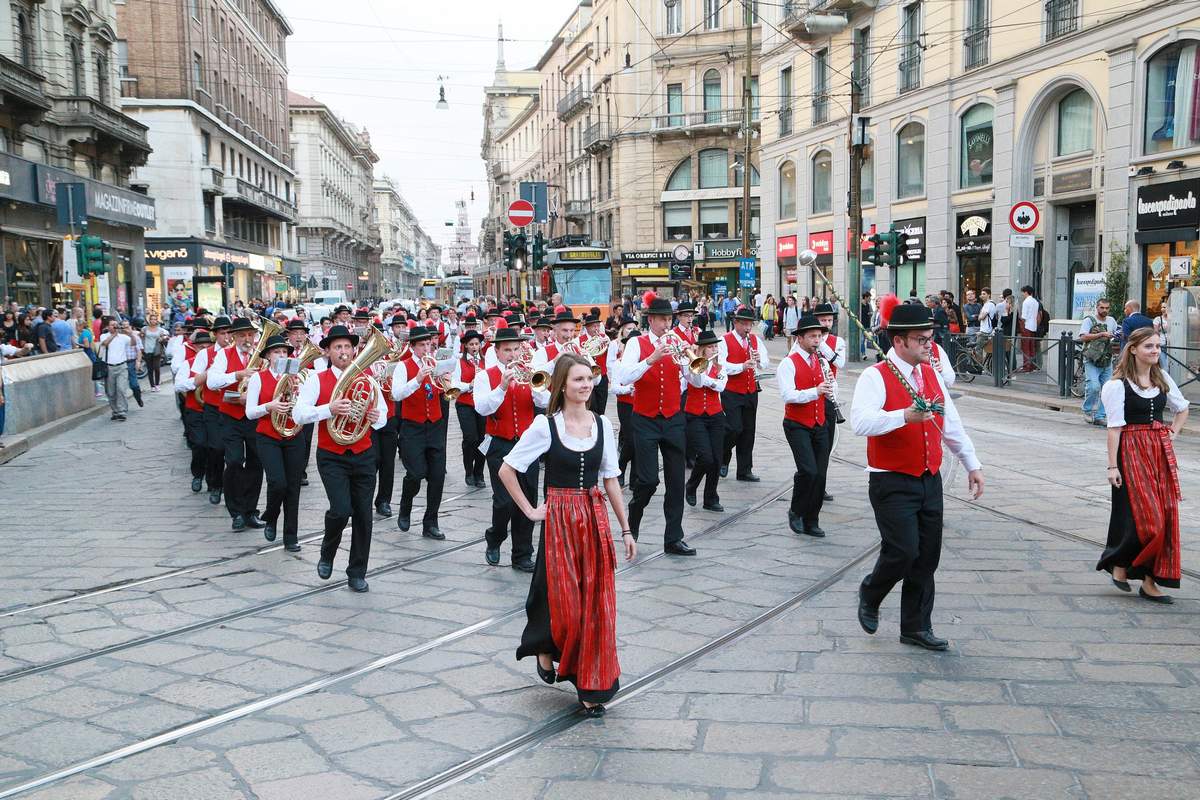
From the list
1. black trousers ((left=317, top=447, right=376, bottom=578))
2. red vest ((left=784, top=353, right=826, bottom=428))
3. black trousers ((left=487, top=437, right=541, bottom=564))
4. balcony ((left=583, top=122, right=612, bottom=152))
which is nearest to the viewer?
black trousers ((left=317, top=447, right=376, bottom=578))

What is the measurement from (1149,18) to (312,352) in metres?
19.1

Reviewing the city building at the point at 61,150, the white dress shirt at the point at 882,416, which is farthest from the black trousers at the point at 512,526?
the city building at the point at 61,150

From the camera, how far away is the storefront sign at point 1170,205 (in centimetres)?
1992

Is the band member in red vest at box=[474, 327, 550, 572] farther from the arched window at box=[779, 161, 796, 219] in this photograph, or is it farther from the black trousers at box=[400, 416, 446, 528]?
the arched window at box=[779, 161, 796, 219]

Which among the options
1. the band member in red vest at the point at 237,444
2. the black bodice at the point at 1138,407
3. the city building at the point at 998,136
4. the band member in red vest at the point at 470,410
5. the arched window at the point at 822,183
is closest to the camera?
the black bodice at the point at 1138,407

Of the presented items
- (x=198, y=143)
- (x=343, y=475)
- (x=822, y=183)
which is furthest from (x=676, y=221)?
(x=343, y=475)

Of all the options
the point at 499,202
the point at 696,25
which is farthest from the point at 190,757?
the point at 499,202

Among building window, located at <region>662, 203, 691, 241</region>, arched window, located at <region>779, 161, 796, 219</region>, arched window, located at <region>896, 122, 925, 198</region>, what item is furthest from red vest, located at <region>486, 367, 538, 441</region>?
building window, located at <region>662, 203, 691, 241</region>

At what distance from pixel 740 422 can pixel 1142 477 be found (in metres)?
4.68

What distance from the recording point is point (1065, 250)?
24.5 meters

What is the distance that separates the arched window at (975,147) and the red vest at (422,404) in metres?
21.3

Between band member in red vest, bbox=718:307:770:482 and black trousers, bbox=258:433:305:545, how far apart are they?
13.1ft

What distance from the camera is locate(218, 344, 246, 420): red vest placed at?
31.0ft

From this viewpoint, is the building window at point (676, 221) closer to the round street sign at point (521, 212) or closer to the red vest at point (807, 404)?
the round street sign at point (521, 212)
